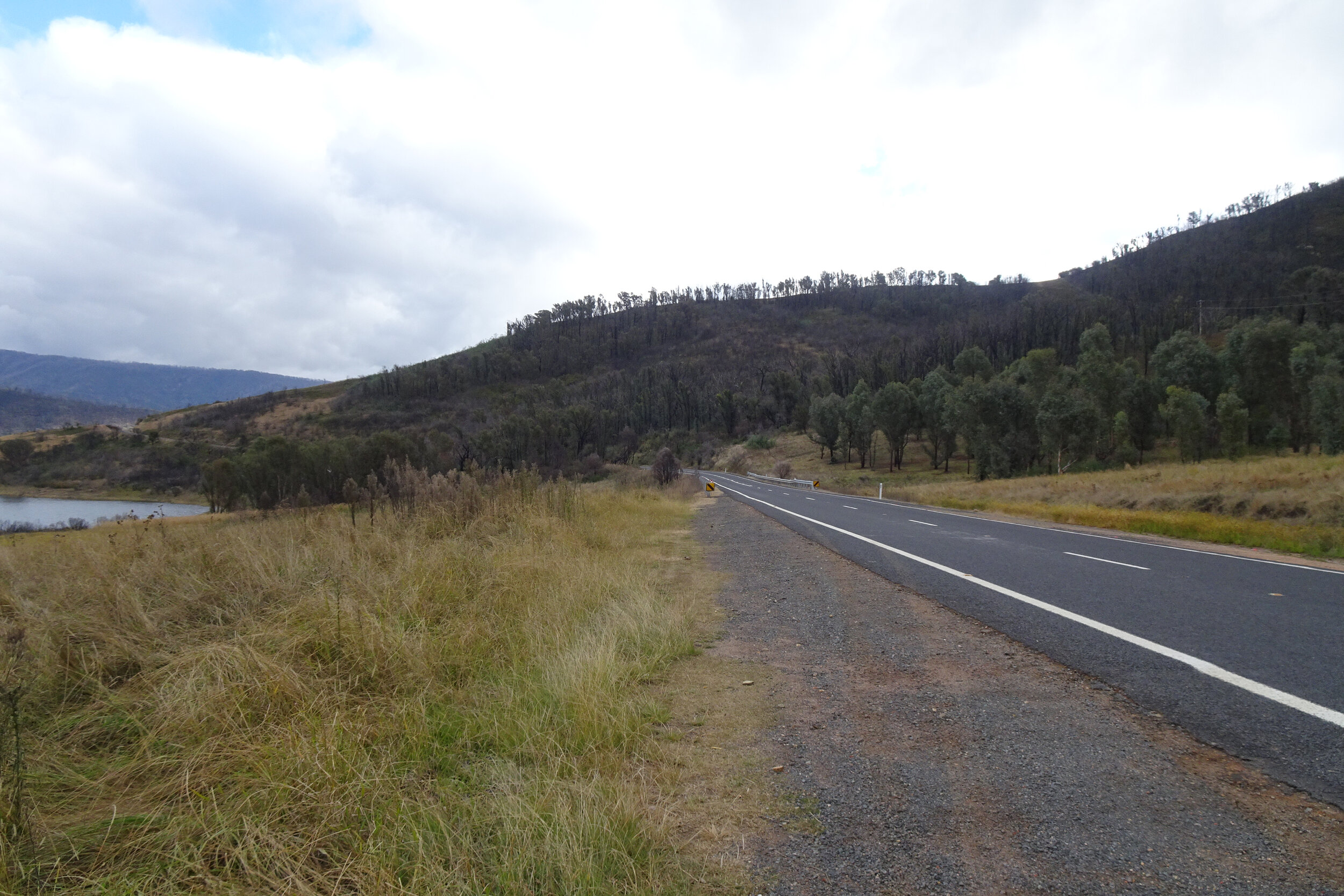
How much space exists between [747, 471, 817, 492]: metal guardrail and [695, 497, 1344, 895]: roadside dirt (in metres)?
40.7

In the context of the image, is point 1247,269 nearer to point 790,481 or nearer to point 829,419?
point 829,419

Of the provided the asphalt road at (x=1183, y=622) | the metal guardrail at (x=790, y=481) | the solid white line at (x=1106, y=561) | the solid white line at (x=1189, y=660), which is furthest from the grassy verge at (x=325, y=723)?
the metal guardrail at (x=790, y=481)

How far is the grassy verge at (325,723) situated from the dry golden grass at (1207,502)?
13.7m

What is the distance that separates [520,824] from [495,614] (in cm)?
333

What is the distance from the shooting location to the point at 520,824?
9.15ft

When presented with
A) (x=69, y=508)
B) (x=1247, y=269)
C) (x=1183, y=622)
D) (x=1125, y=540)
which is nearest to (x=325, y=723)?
(x=1183, y=622)

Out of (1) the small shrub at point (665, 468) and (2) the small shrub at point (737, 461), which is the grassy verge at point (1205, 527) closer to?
(1) the small shrub at point (665, 468)

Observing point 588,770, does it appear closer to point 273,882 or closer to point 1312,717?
point 273,882

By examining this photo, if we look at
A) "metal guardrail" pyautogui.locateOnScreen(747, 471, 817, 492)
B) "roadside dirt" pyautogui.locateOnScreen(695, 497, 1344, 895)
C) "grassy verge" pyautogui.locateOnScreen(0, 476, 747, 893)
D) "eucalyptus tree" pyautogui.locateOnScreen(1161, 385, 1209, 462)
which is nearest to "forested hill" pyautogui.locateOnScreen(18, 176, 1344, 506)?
"eucalyptus tree" pyautogui.locateOnScreen(1161, 385, 1209, 462)

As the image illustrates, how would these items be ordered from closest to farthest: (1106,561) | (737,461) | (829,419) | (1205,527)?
(1106,561), (1205,527), (829,419), (737,461)

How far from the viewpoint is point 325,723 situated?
138 inches

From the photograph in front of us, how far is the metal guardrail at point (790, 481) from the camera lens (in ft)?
162

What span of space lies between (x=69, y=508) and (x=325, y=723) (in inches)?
2784

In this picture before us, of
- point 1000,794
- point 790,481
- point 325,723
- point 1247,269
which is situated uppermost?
point 1247,269
